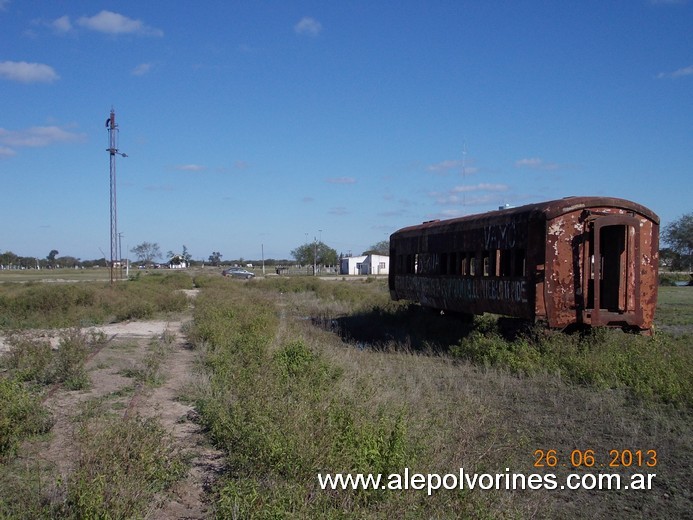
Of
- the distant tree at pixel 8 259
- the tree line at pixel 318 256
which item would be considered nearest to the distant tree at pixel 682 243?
the tree line at pixel 318 256

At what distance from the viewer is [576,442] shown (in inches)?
302

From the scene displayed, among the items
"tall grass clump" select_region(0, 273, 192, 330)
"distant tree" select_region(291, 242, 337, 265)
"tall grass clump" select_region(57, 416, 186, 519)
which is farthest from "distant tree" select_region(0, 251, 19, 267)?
"tall grass clump" select_region(57, 416, 186, 519)

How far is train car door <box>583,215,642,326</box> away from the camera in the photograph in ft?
40.8

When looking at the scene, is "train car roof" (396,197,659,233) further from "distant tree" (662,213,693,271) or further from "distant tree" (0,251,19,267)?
"distant tree" (0,251,19,267)

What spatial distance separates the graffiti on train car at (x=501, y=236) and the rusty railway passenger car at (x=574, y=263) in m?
0.02

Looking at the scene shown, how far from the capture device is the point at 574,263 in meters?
12.5

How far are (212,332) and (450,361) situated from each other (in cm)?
597

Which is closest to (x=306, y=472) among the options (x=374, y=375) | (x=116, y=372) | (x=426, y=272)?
(x=374, y=375)

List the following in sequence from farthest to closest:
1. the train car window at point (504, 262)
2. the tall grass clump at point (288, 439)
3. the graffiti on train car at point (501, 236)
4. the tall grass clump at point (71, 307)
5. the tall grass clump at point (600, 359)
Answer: the tall grass clump at point (71, 307) → the train car window at point (504, 262) → the graffiti on train car at point (501, 236) → the tall grass clump at point (600, 359) → the tall grass clump at point (288, 439)

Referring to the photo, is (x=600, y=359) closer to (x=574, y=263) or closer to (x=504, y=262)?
(x=574, y=263)

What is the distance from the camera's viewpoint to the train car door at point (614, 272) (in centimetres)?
1244

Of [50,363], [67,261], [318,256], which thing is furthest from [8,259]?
[50,363]

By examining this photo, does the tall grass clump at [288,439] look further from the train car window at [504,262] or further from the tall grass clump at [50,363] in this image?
the train car window at [504,262]

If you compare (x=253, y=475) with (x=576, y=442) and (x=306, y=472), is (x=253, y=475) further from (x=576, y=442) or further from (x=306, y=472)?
(x=576, y=442)
